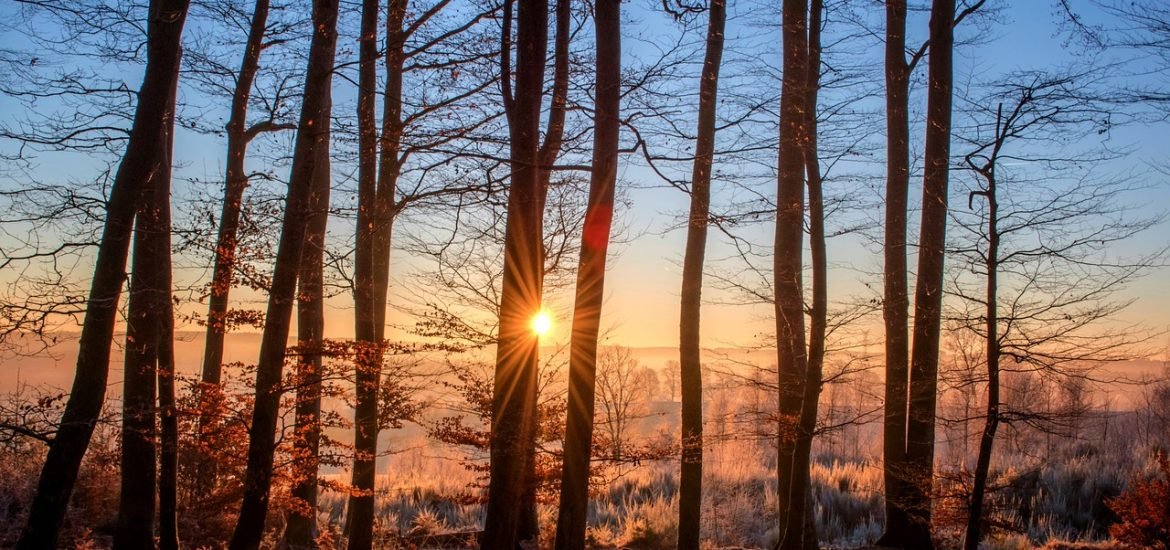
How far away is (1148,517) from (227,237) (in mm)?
10629

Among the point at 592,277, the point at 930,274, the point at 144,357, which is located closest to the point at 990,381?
the point at 930,274

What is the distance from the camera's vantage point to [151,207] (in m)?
7.95

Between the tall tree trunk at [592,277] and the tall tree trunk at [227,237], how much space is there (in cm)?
381

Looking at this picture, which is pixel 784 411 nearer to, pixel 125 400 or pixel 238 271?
pixel 238 271

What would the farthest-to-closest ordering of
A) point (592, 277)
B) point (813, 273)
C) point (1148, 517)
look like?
point (813, 273)
point (1148, 517)
point (592, 277)

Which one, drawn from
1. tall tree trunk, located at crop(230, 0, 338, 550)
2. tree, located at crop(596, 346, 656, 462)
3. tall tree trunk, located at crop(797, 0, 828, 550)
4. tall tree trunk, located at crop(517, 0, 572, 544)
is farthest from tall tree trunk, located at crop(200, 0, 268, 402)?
tree, located at crop(596, 346, 656, 462)

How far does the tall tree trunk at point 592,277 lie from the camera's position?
7.27 metres

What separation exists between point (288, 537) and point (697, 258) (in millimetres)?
6697

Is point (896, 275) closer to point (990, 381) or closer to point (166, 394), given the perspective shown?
point (990, 381)

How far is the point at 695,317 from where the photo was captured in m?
9.88

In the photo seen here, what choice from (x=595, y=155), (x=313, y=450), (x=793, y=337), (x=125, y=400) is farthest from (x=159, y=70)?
(x=793, y=337)

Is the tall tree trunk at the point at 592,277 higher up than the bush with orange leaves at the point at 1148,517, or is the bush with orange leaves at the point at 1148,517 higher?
the tall tree trunk at the point at 592,277

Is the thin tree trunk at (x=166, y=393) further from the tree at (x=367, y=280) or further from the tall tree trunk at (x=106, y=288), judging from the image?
the tree at (x=367, y=280)

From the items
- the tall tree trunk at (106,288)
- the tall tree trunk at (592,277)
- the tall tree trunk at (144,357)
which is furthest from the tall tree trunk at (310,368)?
the tall tree trunk at (592,277)
